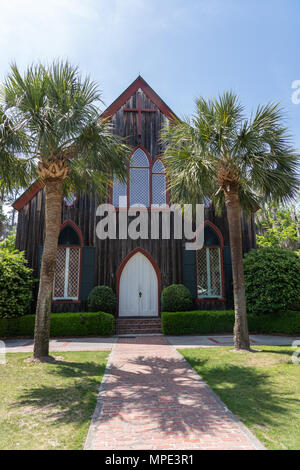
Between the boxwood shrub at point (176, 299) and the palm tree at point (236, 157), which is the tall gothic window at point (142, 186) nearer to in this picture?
the boxwood shrub at point (176, 299)

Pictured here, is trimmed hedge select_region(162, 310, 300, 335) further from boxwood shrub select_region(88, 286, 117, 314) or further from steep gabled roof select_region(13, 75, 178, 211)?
steep gabled roof select_region(13, 75, 178, 211)

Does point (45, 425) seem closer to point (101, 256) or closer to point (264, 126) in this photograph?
point (264, 126)

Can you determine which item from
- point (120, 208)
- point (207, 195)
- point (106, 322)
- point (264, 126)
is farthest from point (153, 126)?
point (106, 322)

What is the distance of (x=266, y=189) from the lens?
882 cm

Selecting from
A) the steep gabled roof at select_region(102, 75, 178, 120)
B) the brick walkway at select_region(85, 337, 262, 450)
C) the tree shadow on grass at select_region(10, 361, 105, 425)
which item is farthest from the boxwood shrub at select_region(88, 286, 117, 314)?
the steep gabled roof at select_region(102, 75, 178, 120)

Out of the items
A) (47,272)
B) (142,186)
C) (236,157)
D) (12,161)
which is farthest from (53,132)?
(142,186)

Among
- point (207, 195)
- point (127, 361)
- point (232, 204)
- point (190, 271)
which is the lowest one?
point (127, 361)

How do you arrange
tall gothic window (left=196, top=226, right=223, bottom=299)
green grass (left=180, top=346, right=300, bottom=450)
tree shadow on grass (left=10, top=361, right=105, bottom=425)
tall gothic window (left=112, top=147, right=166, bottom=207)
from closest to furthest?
green grass (left=180, top=346, right=300, bottom=450) < tree shadow on grass (left=10, top=361, right=105, bottom=425) < tall gothic window (left=196, top=226, right=223, bottom=299) < tall gothic window (left=112, top=147, right=166, bottom=207)

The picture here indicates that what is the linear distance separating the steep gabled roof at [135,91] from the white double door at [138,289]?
7.71 metres

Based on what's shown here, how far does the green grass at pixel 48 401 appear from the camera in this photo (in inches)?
137

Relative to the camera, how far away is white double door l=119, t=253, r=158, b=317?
13617 mm

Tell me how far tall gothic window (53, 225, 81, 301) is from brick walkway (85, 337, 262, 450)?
22.8 feet

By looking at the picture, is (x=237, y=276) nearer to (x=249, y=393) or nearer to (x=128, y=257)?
(x=249, y=393)
